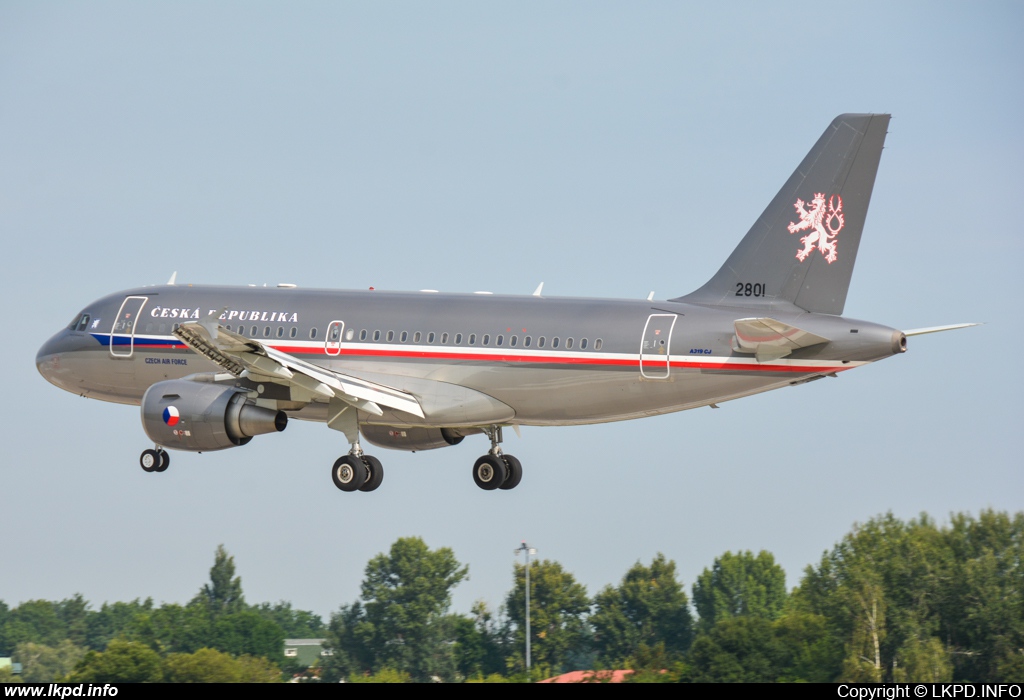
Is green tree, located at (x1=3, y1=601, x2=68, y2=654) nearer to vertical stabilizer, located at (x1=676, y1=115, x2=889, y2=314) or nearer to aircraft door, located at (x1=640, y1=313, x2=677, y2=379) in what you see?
aircraft door, located at (x1=640, y1=313, x2=677, y2=379)

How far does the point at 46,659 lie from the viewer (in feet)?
398

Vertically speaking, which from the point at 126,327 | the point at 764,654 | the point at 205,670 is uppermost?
the point at 126,327

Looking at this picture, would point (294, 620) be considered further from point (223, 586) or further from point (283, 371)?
point (283, 371)

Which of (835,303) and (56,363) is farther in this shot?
(56,363)

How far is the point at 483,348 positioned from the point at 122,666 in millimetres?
33348

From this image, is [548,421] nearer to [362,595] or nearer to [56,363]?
[56,363]

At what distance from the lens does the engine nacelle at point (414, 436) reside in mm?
50500

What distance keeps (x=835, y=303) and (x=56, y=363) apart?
83.3ft

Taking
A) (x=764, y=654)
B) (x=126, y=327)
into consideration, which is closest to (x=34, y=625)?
(x=764, y=654)

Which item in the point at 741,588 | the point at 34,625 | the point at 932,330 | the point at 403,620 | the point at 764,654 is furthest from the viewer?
the point at 34,625

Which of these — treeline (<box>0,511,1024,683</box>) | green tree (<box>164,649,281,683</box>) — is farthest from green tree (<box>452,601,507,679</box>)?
green tree (<box>164,649,281,683</box>)

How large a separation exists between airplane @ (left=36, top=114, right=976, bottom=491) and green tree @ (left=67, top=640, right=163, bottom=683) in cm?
2281

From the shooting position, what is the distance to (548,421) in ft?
152
